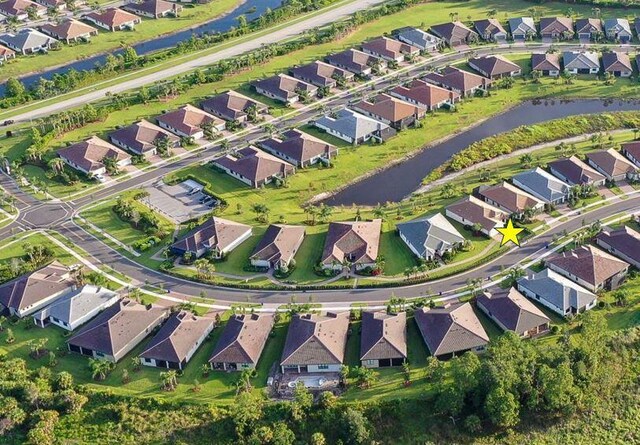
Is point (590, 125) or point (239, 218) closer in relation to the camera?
point (239, 218)

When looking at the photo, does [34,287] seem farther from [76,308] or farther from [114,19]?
[114,19]

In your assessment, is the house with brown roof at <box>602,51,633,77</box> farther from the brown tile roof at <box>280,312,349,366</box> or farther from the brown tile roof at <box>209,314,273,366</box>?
the brown tile roof at <box>209,314,273,366</box>

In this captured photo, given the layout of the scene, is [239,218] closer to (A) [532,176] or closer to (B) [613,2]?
(A) [532,176]

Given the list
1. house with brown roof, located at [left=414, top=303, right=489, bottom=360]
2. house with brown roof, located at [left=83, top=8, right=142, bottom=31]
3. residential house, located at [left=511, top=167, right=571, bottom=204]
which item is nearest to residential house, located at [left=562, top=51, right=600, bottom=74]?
residential house, located at [left=511, top=167, right=571, bottom=204]

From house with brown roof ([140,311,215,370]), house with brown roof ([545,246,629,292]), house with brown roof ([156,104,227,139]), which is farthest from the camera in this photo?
house with brown roof ([156,104,227,139])

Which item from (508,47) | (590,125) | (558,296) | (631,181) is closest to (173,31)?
(508,47)

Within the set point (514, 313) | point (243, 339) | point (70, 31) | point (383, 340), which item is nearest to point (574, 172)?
point (514, 313)
